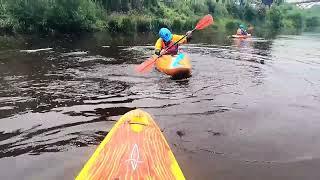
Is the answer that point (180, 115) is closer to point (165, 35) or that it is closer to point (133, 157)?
point (133, 157)

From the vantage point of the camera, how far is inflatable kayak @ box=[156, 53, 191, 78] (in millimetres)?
10641

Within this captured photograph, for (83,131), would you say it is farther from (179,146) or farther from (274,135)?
(274,135)

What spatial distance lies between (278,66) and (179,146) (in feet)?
30.2

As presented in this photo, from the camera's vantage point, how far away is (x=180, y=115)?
7.52 meters

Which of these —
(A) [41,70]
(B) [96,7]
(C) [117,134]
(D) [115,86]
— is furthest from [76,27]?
(C) [117,134]

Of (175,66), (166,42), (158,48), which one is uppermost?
(166,42)

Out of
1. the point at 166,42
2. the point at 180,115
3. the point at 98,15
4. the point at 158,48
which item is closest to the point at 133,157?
the point at 180,115

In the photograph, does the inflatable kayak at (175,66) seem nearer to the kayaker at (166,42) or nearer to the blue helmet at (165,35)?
the kayaker at (166,42)

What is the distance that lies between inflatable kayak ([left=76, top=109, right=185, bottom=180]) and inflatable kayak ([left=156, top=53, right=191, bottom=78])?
5839 millimetres

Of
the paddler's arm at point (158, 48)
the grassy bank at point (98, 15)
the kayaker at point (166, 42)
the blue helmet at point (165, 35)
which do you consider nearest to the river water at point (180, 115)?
the paddler's arm at point (158, 48)

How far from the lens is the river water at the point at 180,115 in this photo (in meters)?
5.40

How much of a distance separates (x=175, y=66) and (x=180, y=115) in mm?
3374

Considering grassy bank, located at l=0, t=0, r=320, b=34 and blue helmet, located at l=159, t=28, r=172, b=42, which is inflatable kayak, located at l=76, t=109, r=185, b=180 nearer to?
blue helmet, located at l=159, t=28, r=172, b=42

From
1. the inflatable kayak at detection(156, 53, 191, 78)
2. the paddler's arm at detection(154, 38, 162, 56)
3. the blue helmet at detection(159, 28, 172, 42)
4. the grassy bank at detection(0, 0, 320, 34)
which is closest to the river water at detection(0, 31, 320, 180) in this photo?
the inflatable kayak at detection(156, 53, 191, 78)
